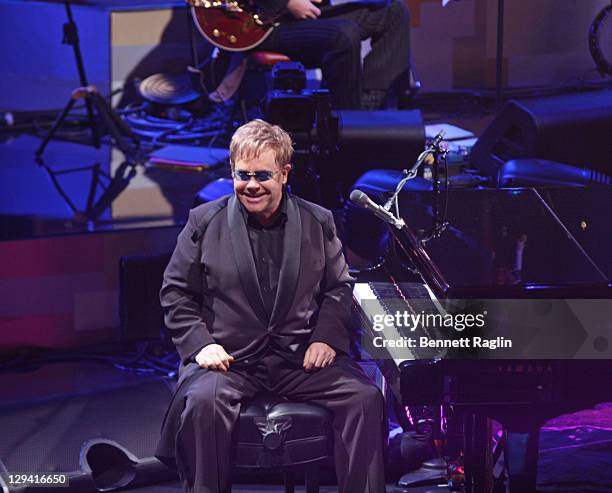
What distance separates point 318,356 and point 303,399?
5.4 inches

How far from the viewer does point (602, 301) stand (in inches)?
118

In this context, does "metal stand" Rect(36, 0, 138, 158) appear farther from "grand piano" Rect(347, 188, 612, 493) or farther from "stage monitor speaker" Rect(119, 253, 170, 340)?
"grand piano" Rect(347, 188, 612, 493)

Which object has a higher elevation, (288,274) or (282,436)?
(288,274)

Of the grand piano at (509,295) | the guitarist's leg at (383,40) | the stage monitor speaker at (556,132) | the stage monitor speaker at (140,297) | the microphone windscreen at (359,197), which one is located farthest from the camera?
the guitarist's leg at (383,40)

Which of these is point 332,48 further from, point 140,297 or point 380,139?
point 140,297

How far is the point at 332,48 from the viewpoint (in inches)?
238

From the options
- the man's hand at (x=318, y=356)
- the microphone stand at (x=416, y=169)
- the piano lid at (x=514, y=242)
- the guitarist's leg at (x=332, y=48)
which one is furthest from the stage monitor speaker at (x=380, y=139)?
the man's hand at (x=318, y=356)

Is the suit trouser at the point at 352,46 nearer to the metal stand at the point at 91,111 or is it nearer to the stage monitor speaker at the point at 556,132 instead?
the stage monitor speaker at the point at 556,132

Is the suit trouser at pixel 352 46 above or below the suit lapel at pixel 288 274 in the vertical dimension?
above

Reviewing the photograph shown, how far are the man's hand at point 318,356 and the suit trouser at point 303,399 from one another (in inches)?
1.3

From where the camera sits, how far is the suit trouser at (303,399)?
129 inches

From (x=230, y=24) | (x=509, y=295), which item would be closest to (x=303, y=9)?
(x=230, y=24)

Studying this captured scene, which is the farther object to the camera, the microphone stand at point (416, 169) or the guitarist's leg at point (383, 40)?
the guitarist's leg at point (383, 40)

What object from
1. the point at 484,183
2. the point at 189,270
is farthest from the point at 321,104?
the point at 189,270
